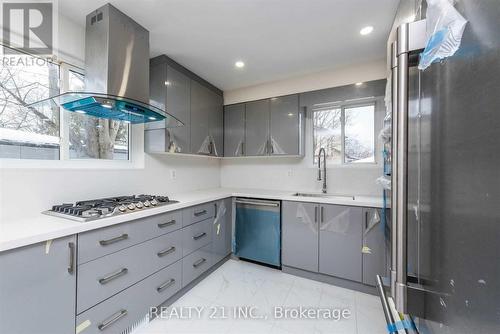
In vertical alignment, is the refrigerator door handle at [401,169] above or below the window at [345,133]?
below

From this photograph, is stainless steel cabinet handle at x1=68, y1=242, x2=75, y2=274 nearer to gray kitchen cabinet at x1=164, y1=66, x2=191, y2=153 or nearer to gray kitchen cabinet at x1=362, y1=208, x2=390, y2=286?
gray kitchen cabinet at x1=164, y1=66, x2=191, y2=153

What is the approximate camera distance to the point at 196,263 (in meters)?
2.07

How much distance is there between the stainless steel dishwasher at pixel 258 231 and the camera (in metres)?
2.40

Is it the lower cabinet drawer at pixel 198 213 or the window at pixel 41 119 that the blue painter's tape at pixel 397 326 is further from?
the window at pixel 41 119

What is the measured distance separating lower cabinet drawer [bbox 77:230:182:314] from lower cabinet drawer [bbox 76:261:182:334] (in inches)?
2.0

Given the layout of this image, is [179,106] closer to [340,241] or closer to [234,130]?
[234,130]

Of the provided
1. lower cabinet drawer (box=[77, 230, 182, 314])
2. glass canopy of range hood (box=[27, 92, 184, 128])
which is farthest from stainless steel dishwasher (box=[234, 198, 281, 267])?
glass canopy of range hood (box=[27, 92, 184, 128])

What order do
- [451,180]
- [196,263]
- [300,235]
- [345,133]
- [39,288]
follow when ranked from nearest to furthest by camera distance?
[451,180]
[39,288]
[196,263]
[300,235]
[345,133]

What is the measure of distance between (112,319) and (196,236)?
2.82 feet

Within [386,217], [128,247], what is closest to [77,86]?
[128,247]

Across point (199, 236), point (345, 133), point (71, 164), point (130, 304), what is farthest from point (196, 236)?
point (345, 133)

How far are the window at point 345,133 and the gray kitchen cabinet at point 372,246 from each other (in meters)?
0.82

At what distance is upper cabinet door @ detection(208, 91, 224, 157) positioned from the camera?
2871 mm

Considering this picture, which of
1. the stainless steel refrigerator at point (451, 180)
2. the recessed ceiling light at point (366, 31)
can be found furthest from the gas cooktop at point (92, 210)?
the recessed ceiling light at point (366, 31)
